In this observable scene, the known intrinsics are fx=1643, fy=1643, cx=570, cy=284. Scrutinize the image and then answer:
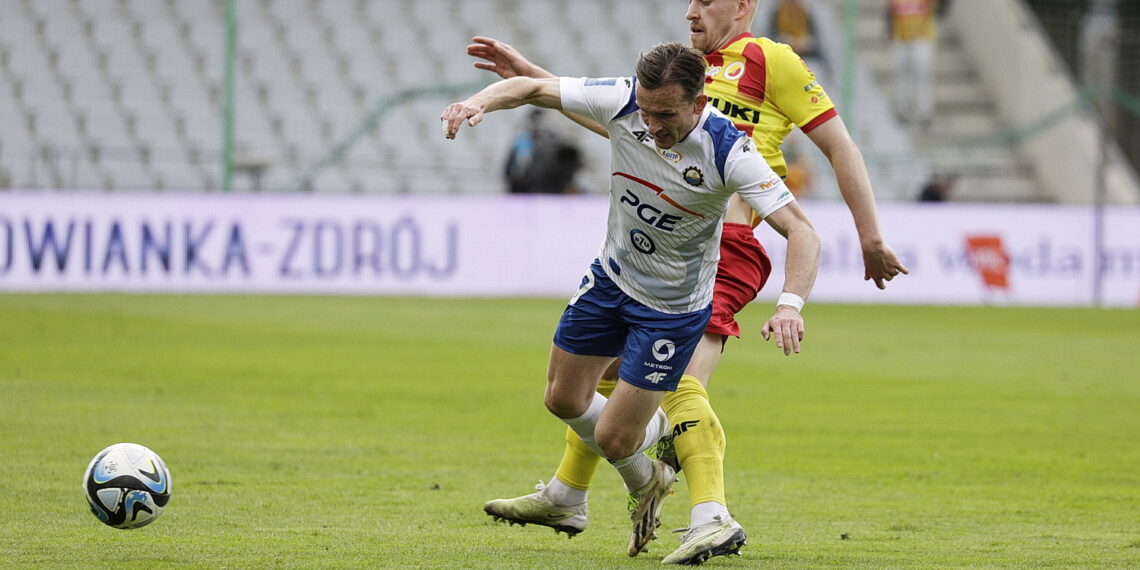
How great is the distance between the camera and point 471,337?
1500cm

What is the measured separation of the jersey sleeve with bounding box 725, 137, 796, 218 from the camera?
210 inches

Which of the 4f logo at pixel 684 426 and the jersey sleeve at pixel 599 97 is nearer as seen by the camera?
the jersey sleeve at pixel 599 97

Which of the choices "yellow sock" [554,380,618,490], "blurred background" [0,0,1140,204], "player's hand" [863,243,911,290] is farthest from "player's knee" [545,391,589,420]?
"blurred background" [0,0,1140,204]

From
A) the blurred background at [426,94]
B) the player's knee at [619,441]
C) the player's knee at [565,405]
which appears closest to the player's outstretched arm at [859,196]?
the player's knee at [619,441]

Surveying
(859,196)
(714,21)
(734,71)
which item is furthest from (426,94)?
(859,196)

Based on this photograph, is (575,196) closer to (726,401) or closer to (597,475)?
(726,401)

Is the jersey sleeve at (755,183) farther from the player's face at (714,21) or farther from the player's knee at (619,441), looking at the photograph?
the player's face at (714,21)

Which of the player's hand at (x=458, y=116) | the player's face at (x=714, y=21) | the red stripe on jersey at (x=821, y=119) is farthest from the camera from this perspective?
the player's face at (x=714, y=21)

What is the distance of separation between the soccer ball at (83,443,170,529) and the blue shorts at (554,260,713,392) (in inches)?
57.9

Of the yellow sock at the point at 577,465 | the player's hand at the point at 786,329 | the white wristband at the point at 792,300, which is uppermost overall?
the white wristband at the point at 792,300

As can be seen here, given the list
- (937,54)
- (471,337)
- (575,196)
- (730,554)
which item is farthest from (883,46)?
(730,554)

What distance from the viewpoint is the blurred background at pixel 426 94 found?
22.0 m

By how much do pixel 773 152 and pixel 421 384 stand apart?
5.36 meters

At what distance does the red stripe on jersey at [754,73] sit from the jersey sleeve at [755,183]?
92 cm
